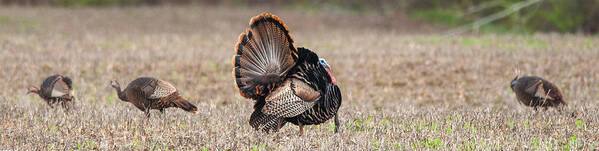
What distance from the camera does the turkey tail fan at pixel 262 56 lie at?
580cm

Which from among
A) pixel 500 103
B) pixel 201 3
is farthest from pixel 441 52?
pixel 201 3

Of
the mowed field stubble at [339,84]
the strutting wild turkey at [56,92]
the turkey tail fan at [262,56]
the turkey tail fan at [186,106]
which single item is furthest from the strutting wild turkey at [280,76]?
the strutting wild turkey at [56,92]

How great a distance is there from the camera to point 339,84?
13195mm

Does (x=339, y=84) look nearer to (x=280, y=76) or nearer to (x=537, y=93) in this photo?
(x=537, y=93)

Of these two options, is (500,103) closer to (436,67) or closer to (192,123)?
(436,67)

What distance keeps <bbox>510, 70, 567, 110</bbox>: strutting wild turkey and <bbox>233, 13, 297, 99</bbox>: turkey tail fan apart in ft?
12.5

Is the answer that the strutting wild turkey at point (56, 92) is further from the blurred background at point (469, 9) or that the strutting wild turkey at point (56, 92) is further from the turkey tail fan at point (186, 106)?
the blurred background at point (469, 9)

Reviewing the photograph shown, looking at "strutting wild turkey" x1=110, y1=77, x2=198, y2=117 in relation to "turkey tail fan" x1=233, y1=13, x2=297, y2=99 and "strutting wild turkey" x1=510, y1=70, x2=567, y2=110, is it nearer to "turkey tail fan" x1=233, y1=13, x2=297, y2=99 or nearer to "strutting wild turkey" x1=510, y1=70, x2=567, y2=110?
"turkey tail fan" x1=233, y1=13, x2=297, y2=99

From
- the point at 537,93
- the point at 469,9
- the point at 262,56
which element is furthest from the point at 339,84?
the point at 469,9

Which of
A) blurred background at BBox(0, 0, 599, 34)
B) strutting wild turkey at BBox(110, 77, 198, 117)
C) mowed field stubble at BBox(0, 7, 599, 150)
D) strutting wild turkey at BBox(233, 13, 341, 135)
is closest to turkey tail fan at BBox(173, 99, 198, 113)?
strutting wild turkey at BBox(110, 77, 198, 117)

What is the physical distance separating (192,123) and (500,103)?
23.2ft

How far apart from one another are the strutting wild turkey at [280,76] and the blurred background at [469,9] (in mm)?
16946

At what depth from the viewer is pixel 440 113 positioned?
7.99 meters

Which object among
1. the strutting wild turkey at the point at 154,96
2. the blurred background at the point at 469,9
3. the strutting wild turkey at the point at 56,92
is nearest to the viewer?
the strutting wild turkey at the point at 154,96
